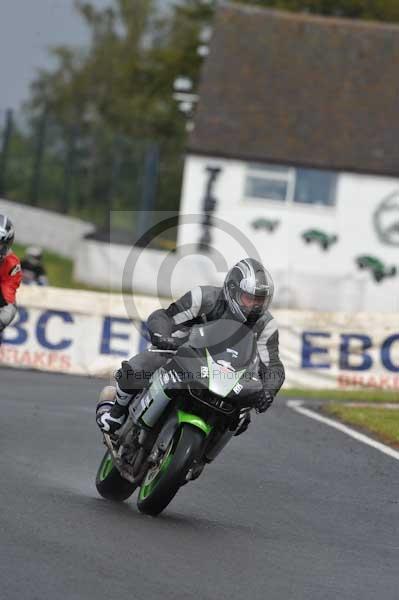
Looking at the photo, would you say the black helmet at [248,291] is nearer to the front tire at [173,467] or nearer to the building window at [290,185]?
the front tire at [173,467]

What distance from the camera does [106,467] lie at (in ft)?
31.6

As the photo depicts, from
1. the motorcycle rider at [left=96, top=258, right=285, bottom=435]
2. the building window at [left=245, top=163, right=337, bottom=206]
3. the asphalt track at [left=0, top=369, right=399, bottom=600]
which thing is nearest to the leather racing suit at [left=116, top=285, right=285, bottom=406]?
the motorcycle rider at [left=96, top=258, right=285, bottom=435]

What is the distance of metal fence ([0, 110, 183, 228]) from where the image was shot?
44.2 m

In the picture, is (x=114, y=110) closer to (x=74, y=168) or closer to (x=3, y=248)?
(x=74, y=168)

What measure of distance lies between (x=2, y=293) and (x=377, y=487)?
3.61 m

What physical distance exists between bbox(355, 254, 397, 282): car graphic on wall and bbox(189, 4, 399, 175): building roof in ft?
8.64

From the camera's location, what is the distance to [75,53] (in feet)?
284

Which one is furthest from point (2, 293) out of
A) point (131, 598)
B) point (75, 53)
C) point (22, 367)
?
point (75, 53)

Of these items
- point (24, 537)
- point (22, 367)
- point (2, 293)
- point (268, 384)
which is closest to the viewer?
point (24, 537)

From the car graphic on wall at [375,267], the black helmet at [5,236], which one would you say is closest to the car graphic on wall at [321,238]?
the car graphic on wall at [375,267]

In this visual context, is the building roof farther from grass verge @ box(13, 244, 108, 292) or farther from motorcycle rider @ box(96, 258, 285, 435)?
motorcycle rider @ box(96, 258, 285, 435)

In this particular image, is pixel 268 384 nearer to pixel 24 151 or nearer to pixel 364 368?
pixel 364 368

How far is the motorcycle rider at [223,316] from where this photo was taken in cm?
894

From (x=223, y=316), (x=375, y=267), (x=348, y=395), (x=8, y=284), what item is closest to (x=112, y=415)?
(x=223, y=316)
